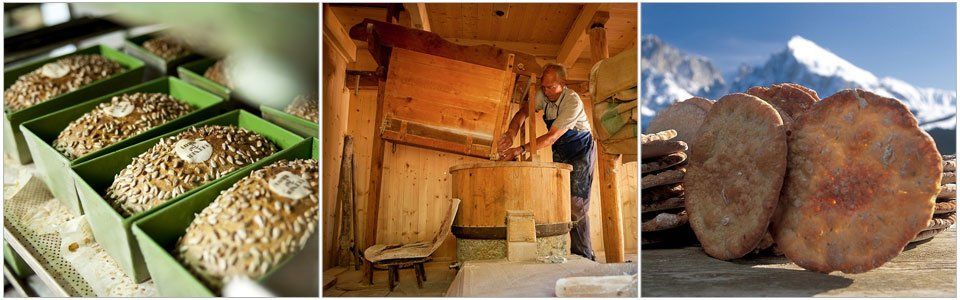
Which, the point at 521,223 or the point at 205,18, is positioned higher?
the point at 205,18

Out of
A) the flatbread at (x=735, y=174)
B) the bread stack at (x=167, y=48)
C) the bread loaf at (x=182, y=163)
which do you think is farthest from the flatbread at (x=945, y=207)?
the bread stack at (x=167, y=48)

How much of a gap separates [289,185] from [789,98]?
8.48ft

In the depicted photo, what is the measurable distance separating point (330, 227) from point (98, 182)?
122cm

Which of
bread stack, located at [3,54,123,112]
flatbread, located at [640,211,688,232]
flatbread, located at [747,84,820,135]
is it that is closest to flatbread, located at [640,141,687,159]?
flatbread, located at [640,211,688,232]

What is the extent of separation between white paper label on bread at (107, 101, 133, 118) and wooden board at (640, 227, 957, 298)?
240 cm

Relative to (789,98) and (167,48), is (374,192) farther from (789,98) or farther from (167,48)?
(789,98)

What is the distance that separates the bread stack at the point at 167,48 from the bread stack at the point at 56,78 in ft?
0.66

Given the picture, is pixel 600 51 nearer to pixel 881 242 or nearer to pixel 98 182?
pixel 881 242

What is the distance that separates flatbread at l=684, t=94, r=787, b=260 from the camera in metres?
2.29

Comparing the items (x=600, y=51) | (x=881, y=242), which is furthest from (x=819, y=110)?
(x=600, y=51)

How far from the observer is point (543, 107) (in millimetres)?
3070

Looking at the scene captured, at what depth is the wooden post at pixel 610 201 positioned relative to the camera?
2828 mm

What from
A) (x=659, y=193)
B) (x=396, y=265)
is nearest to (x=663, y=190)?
(x=659, y=193)

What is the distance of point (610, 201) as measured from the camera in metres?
2.89
